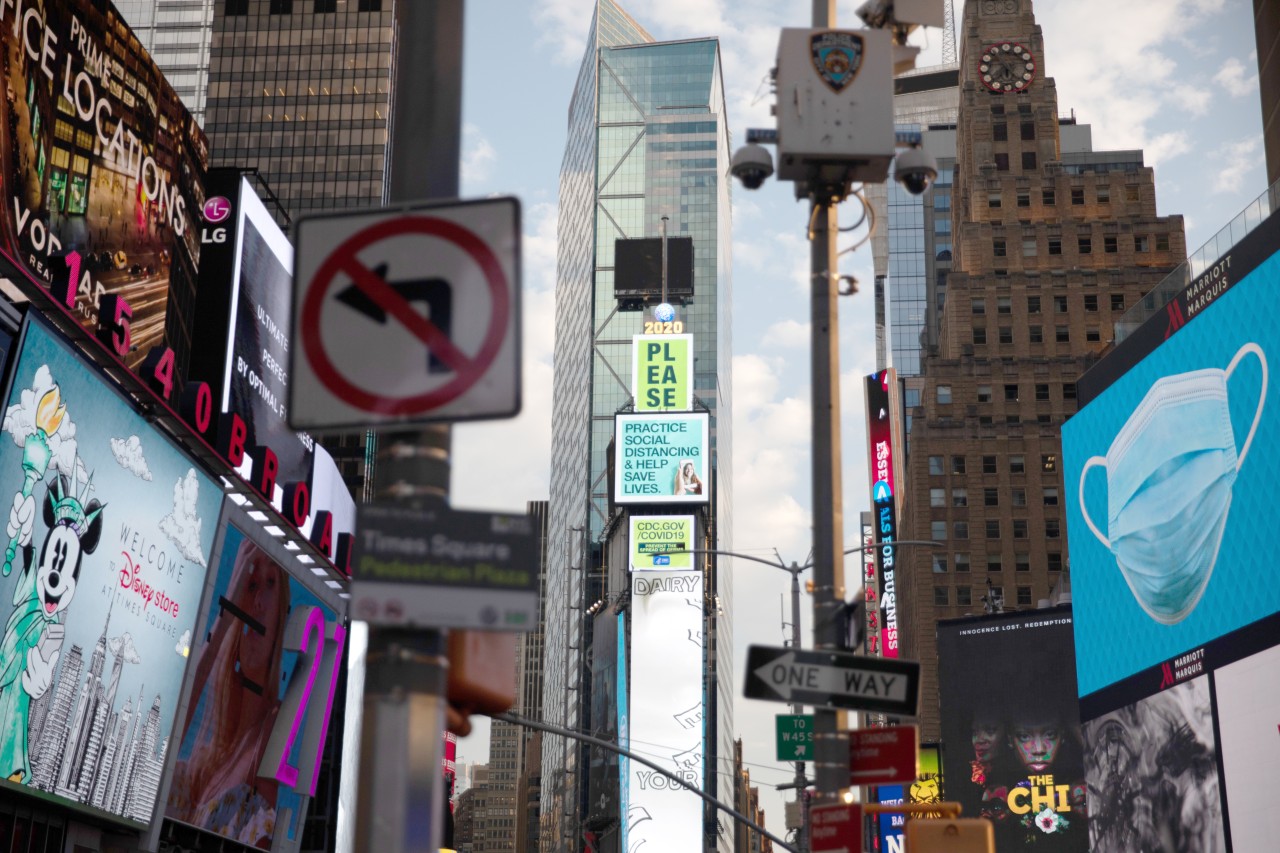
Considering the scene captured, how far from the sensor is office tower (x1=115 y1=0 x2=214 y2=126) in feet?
573

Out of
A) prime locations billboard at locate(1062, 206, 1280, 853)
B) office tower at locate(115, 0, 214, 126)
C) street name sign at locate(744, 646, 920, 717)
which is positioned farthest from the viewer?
office tower at locate(115, 0, 214, 126)

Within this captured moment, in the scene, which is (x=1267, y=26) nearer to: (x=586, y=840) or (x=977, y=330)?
(x=977, y=330)

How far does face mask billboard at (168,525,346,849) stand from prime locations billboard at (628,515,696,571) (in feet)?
182

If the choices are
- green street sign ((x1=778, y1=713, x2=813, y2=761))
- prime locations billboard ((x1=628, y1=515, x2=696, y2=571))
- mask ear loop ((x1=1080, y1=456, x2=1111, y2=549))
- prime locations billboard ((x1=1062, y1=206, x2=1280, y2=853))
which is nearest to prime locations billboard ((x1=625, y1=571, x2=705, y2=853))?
prime locations billboard ((x1=628, y1=515, x2=696, y2=571))

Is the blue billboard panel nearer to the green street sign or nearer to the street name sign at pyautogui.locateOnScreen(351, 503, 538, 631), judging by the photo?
the green street sign

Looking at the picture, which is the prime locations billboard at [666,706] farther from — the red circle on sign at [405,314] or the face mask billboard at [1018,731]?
the red circle on sign at [405,314]

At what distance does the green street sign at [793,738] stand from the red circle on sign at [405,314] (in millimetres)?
14125

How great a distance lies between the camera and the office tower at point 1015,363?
118 meters

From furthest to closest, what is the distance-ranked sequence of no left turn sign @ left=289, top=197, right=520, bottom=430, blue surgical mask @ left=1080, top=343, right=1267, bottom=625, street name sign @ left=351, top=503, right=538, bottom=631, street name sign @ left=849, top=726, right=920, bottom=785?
blue surgical mask @ left=1080, top=343, right=1267, bottom=625 < street name sign @ left=849, top=726, right=920, bottom=785 < no left turn sign @ left=289, top=197, right=520, bottom=430 < street name sign @ left=351, top=503, right=538, bottom=631

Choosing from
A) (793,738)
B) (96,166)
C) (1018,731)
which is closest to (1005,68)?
(1018,731)

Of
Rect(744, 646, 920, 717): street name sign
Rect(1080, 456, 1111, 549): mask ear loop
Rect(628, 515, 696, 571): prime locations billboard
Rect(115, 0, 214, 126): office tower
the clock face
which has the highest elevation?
Rect(115, 0, 214, 126): office tower

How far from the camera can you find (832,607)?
1280 cm

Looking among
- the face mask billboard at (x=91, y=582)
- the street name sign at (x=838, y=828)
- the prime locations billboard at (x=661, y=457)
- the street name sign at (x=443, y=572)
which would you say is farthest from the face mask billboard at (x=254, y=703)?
the prime locations billboard at (x=661, y=457)

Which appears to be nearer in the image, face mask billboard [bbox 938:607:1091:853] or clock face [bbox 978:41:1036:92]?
face mask billboard [bbox 938:607:1091:853]
